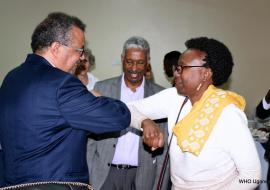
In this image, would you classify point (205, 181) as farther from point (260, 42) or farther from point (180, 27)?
point (260, 42)

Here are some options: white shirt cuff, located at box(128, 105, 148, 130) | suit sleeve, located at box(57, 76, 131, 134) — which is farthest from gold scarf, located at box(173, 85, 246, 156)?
suit sleeve, located at box(57, 76, 131, 134)

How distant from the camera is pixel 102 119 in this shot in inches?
66.2

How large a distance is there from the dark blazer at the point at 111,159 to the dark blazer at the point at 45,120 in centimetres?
107

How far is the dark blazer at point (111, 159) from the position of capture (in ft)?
9.22

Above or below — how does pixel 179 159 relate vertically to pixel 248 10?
below

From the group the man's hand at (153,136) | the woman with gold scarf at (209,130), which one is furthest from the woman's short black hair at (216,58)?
the man's hand at (153,136)

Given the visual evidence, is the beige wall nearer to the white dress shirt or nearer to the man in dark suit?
the man in dark suit

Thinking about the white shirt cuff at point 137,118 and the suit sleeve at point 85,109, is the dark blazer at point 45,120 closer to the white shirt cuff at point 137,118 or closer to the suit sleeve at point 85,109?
the suit sleeve at point 85,109

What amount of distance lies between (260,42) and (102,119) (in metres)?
5.18

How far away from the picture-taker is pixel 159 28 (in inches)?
227

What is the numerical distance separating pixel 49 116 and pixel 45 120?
28 mm

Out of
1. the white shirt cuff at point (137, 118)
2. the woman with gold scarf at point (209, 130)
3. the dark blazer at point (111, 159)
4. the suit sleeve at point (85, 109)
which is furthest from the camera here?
the dark blazer at point (111, 159)

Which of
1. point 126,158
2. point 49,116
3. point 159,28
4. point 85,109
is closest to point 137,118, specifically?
point 85,109

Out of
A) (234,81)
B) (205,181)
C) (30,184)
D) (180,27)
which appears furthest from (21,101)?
(234,81)
